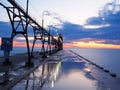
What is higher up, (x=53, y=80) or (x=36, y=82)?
(x=36, y=82)

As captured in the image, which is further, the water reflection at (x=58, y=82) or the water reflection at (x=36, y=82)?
the water reflection at (x=58, y=82)

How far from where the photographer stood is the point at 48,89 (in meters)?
18.4

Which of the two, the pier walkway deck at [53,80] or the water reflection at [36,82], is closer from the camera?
the water reflection at [36,82]

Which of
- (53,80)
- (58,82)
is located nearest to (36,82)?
(58,82)

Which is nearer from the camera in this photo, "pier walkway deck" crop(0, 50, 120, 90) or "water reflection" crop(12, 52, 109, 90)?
"water reflection" crop(12, 52, 109, 90)

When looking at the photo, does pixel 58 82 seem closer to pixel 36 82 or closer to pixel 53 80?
pixel 53 80

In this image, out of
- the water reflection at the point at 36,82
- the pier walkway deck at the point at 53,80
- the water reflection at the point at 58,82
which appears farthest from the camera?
the pier walkway deck at the point at 53,80

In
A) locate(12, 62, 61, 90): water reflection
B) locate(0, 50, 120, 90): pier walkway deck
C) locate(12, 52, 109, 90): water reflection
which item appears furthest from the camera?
locate(0, 50, 120, 90): pier walkway deck

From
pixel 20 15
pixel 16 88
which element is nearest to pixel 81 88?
pixel 16 88

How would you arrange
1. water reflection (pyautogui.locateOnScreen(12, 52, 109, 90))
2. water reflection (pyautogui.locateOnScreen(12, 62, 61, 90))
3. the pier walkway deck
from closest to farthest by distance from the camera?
water reflection (pyautogui.locateOnScreen(12, 62, 61, 90))
water reflection (pyautogui.locateOnScreen(12, 52, 109, 90))
the pier walkway deck

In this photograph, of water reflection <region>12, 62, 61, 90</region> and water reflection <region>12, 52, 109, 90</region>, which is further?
water reflection <region>12, 52, 109, 90</region>

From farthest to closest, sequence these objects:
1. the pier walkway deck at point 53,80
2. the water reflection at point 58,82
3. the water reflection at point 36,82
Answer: the pier walkway deck at point 53,80 < the water reflection at point 58,82 < the water reflection at point 36,82

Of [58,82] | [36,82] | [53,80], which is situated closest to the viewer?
[36,82]

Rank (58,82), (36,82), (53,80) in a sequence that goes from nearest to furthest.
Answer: (36,82)
(58,82)
(53,80)
